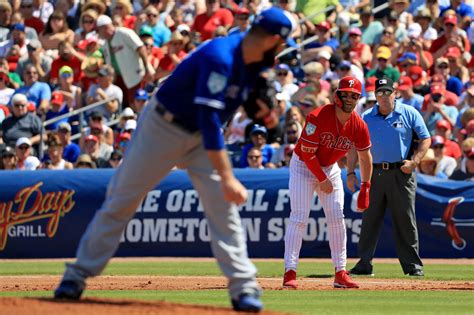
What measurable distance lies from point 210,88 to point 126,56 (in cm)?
1472

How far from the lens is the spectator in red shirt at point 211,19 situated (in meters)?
23.4

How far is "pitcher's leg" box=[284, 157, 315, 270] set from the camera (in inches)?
474

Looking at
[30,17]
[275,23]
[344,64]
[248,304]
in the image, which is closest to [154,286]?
[248,304]

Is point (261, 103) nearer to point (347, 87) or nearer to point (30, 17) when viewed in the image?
point (347, 87)

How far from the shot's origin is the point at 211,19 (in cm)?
2364

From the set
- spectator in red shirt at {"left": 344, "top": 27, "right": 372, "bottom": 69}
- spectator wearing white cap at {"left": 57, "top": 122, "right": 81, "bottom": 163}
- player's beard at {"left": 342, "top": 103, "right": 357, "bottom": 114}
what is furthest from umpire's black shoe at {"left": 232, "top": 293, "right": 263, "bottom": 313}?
spectator in red shirt at {"left": 344, "top": 27, "right": 372, "bottom": 69}

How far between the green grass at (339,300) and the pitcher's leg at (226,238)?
1455mm

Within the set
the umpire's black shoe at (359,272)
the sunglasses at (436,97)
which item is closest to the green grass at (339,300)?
the umpire's black shoe at (359,272)

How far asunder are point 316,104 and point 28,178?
196 inches

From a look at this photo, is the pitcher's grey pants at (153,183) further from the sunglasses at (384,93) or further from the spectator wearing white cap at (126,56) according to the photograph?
the spectator wearing white cap at (126,56)

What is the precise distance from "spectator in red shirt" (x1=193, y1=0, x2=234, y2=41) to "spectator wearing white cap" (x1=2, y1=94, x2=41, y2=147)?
421cm

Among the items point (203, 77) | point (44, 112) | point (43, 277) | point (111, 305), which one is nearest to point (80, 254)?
point (111, 305)

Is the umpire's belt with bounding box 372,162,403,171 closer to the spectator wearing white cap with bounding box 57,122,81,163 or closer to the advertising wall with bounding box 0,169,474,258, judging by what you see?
the advertising wall with bounding box 0,169,474,258

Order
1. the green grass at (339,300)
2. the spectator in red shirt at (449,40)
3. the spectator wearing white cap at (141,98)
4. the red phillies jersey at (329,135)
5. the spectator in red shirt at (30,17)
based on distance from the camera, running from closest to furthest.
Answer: the green grass at (339,300), the red phillies jersey at (329,135), the spectator wearing white cap at (141,98), the spectator in red shirt at (449,40), the spectator in red shirt at (30,17)
